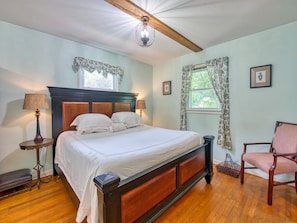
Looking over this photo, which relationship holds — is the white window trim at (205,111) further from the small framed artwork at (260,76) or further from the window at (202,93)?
the small framed artwork at (260,76)

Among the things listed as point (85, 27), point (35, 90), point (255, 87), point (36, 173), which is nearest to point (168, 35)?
point (85, 27)

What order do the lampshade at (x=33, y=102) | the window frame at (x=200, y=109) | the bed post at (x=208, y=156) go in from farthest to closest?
the window frame at (x=200, y=109) < the bed post at (x=208, y=156) < the lampshade at (x=33, y=102)

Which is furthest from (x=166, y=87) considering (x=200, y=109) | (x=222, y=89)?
(x=222, y=89)

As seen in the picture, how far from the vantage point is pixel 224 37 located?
2.80m

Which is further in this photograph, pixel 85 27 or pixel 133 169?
pixel 85 27

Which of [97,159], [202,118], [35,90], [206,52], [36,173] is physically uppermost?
[206,52]

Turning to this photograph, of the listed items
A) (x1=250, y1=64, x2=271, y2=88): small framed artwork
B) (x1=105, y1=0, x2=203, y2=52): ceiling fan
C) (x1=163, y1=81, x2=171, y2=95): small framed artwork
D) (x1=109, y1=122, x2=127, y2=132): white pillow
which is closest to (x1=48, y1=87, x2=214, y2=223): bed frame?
(x1=109, y1=122, x2=127, y2=132): white pillow

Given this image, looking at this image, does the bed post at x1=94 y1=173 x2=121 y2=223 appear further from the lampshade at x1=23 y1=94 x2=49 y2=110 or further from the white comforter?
the lampshade at x1=23 y1=94 x2=49 y2=110

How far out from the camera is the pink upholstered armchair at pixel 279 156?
1907 millimetres

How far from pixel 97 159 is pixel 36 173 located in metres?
2.04

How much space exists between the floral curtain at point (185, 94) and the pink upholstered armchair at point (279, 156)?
1525mm

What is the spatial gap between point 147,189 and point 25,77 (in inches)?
102

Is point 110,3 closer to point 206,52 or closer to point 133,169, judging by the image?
point 133,169

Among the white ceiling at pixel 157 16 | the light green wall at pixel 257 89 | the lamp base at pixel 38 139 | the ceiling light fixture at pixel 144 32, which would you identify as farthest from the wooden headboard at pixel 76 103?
the light green wall at pixel 257 89
